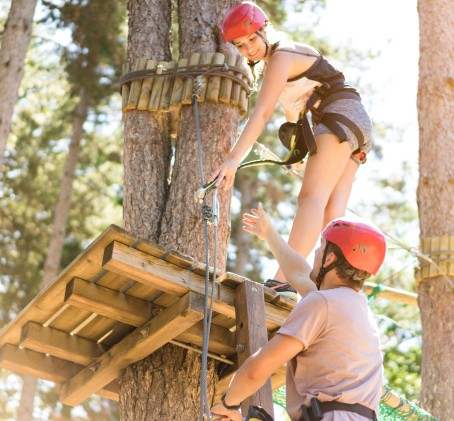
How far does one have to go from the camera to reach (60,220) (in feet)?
44.7

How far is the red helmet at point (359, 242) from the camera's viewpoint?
10.2 feet

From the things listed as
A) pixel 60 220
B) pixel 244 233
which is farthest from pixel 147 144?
pixel 244 233

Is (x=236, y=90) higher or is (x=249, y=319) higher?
(x=236, y=90)

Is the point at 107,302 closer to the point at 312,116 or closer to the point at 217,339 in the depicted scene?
the point at 217,339

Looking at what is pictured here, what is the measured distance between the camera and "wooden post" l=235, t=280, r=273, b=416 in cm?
369

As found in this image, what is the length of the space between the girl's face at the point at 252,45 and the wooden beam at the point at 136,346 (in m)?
1.38

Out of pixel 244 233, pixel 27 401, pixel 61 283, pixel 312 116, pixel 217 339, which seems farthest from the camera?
pixel 244 233

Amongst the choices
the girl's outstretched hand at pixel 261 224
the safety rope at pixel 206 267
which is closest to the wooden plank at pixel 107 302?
the safety rope at pixel 206 267

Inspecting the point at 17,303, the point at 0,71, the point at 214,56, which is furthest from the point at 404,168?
the point at 214,56

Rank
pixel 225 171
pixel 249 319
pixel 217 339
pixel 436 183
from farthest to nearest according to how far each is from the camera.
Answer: pixel 436 183
pixel 217 339
pixel 225 171
pixel 249 319

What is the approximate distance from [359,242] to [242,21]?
167 centimetres

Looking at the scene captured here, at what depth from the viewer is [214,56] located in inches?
197

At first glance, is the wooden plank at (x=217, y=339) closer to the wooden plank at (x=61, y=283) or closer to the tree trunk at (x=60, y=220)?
the wooden plank at (x=61, y=283)

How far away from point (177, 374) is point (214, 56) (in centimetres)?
187
